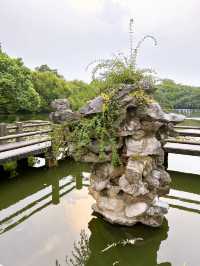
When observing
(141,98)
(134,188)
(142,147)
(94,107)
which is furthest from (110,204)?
(141,98)

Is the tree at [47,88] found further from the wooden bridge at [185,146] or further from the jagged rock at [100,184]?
the jagged rock at [100,184]

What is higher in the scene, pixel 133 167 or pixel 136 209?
pixel 133 167

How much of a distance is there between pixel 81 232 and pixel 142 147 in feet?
6.01

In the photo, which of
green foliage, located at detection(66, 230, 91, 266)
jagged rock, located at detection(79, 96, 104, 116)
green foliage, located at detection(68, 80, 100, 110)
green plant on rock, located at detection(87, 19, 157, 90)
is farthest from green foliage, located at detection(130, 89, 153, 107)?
green foliage, located at detection(66, 230, 91, 266)

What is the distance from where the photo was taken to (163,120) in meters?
4.26

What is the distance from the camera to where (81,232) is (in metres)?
4.56

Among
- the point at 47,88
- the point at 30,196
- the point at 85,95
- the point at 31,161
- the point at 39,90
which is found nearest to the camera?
the point at 85,95

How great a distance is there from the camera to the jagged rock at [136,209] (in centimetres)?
431

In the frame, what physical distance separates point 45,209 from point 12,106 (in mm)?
16975

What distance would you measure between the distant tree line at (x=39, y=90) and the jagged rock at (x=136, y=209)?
196 cm

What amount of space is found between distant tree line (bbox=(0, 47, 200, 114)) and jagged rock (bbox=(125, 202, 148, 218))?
1963mm

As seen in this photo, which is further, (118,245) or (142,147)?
(142,147)

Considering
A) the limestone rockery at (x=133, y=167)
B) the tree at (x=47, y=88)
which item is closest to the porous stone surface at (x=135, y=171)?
the limestone rockery at (x=133, y=167)

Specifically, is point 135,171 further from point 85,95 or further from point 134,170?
point 85,95
